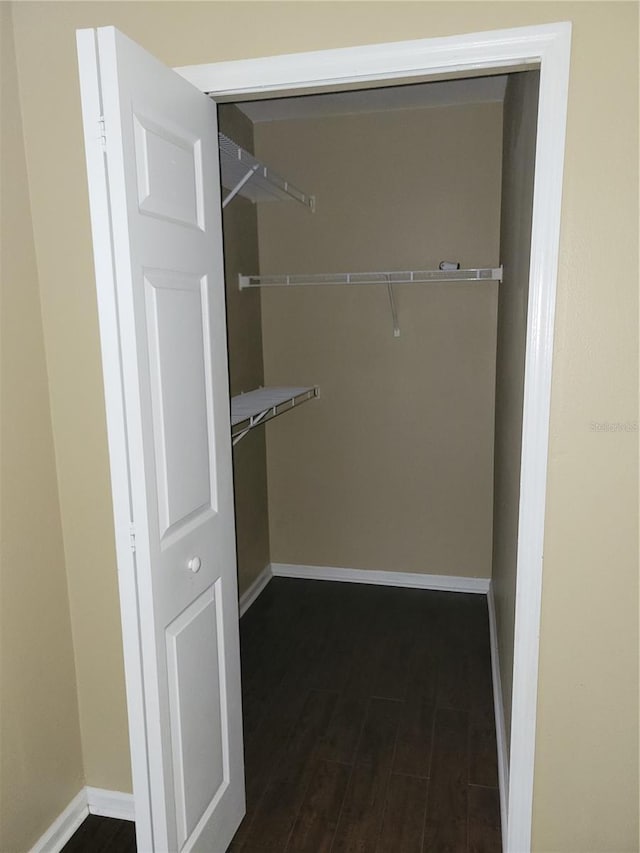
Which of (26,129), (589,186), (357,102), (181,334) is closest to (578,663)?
(589,186)

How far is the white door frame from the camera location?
142cm

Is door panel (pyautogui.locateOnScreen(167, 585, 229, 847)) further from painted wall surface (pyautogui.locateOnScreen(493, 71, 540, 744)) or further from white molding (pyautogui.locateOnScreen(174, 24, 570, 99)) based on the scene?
white molding (pyautogui.locateOnScreen(174, 24, 570, 99))

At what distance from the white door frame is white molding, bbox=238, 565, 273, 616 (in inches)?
77.3

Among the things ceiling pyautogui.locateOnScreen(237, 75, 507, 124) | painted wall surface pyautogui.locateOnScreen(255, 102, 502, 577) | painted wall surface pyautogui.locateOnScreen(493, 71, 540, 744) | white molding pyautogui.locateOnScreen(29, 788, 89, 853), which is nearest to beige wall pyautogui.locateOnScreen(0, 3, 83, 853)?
white molding pyautogui.locateOnScreen(29, 788, 89, 853)

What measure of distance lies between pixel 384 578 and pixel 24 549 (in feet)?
7.83

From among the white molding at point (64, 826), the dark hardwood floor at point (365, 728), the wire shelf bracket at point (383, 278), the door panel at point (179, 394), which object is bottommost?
the dark hardwood floor at point (365, 728)

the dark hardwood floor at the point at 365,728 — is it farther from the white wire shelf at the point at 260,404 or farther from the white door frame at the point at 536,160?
the white wire shelf at the point at 260,404

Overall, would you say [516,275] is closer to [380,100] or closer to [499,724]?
[380,100]

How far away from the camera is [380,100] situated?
3232 mm

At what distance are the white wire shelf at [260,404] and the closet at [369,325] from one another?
35mm

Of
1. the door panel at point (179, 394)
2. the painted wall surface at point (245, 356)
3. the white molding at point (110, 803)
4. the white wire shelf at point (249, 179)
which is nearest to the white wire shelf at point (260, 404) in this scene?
the painted wall surface at point (245, 356)

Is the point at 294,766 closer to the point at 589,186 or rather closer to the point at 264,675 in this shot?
the point at 264,675

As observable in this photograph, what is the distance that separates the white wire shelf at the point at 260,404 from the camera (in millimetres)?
2467

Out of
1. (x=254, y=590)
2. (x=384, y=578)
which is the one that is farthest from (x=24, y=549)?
(x=384, y=578)
